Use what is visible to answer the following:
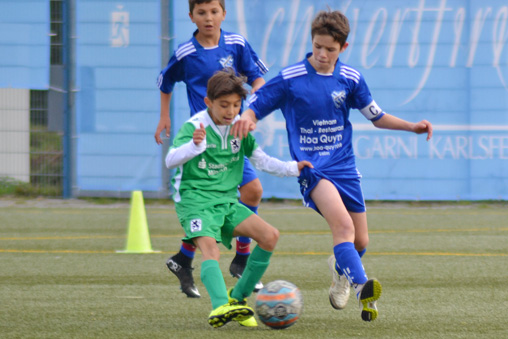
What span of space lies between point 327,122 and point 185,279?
1423mm

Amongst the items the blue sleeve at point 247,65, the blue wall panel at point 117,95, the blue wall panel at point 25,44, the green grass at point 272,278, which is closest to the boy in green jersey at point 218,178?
the green grass at point 272,278

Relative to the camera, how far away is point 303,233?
9.60m

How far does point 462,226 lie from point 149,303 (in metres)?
5.69

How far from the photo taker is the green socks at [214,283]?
175 inches

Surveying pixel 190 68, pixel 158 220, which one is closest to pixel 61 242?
pixel 158 220

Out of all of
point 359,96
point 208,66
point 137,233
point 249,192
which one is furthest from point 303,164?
point 137,233

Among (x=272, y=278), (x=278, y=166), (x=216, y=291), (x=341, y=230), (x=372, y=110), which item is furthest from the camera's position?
(x=272, y=278)

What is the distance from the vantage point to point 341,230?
4918 mm

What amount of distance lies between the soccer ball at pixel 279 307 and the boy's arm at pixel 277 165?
620mm

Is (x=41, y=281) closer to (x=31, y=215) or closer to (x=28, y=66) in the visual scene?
(x=31, y=215)

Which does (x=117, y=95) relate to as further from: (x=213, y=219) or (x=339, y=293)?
(x=213, y=219)

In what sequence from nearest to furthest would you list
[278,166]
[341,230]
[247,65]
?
[278,166] → [341,230] → [247,65]

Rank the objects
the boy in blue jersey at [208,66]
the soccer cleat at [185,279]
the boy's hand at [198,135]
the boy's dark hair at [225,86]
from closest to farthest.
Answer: the boy's hand at [198,135] < the boy's dark hair at [225,86] < the soccer cleat at [185,279] < the boy in blue jersey at [208,66]

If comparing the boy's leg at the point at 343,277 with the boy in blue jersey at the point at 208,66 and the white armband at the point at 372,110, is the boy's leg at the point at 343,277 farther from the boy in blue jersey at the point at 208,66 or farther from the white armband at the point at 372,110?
the boy in blue jersey at the point at 208,66
